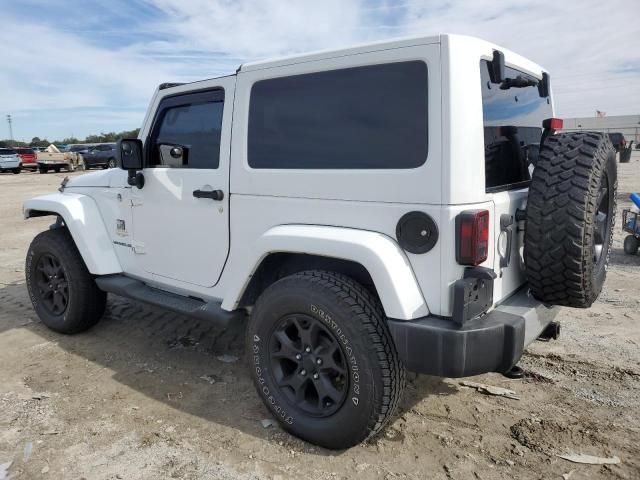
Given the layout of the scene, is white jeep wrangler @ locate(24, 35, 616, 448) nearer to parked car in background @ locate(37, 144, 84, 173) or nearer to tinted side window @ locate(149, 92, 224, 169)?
tinted side window @ locate(149, 92, 224, 169)

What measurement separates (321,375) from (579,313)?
9.87ft

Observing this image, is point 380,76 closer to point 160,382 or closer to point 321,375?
point 321,375

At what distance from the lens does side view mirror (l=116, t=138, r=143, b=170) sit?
3633 millimetres

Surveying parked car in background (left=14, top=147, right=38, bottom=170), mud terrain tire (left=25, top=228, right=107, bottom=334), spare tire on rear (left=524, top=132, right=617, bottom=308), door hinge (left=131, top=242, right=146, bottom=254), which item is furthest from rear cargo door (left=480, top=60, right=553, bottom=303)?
parked car in background (left=14, top=147, right=38, bottom=170)

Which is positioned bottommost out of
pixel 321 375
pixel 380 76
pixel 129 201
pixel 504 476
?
pixel 504 476

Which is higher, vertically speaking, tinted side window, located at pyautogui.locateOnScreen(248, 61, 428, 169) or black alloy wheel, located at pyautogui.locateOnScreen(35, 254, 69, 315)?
tinted side window, located at pyautogui.locateOnScreen(248, 61, 428, 169)

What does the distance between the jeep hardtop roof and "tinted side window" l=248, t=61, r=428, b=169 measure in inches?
3.4

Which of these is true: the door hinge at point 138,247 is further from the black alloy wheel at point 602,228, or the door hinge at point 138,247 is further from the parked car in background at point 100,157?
the parked car in background at point 100,157

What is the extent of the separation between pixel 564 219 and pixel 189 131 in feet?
8.00

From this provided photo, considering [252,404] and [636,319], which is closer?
[252,404]

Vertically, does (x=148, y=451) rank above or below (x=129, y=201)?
below

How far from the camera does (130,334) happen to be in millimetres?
4508

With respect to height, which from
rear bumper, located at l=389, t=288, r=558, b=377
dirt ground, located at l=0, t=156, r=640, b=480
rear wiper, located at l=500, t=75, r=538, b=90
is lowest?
dirt ground, located at l=0, t=156, r=640, b=480

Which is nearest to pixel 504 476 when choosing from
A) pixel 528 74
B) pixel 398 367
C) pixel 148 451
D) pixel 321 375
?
pixel 398 367
